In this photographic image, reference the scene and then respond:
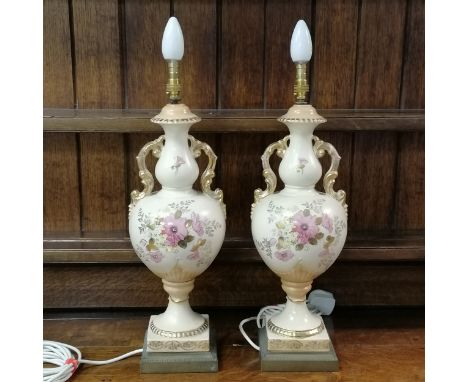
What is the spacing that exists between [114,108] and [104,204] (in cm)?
16

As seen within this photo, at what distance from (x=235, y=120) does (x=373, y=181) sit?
0.28m

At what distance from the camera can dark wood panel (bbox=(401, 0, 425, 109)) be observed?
1.00m

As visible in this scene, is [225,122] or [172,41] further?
[225,122]

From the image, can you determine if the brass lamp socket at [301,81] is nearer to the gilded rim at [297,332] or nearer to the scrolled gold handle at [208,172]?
the scrolled gold handle at [208,172]

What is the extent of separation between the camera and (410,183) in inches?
41.6

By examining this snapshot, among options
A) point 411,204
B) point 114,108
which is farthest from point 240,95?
point 411,204

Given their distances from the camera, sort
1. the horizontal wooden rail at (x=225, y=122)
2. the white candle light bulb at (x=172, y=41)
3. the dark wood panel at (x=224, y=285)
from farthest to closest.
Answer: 1. the dark wood panel at (x=224, y=285)
2. the horizontal wooden rail at (x=225, y=122)
3. the white candle light bulb at (x=172, y=41)

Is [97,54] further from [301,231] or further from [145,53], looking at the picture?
[301,231]

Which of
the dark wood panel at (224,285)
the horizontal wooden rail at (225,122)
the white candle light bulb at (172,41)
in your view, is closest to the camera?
the white candle light bulb at (172,41)

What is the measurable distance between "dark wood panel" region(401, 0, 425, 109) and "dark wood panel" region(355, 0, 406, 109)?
11 millimetres

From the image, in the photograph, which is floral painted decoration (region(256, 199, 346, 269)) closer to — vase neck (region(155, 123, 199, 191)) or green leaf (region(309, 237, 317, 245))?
green leaf (region(309, 237, 317, 245))

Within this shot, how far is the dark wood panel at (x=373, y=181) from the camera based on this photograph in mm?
1036

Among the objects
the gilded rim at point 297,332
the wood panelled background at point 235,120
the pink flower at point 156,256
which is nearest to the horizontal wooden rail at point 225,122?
the wood panelled background at point 235,120

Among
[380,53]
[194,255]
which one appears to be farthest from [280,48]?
[194,255]
